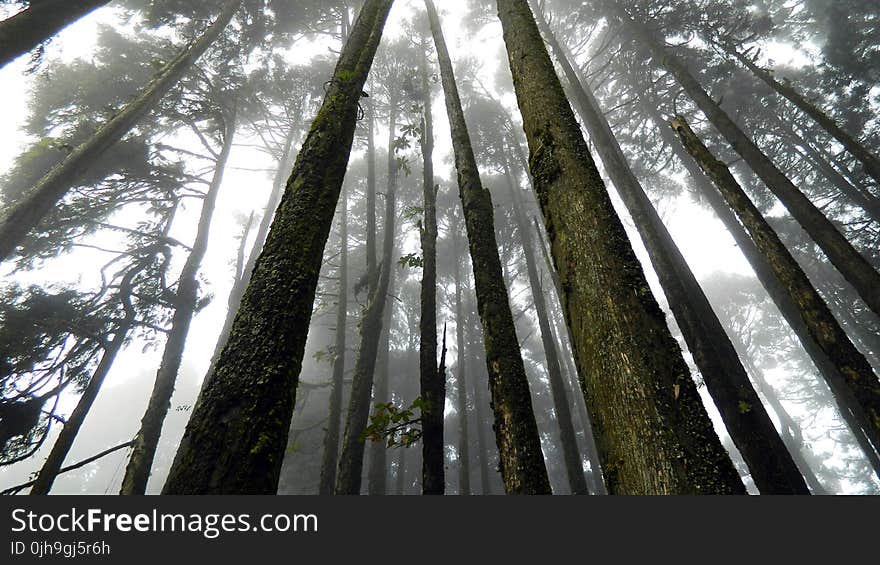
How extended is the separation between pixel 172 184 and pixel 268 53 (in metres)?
6.72

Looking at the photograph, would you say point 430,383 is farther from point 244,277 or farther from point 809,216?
point 244,277

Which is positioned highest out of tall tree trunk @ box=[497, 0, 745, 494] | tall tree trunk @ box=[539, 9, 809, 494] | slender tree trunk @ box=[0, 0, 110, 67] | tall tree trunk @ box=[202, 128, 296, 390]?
tall tree trunk @ box=[202, 128, 296, 390]

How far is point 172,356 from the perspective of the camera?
7.45 meters

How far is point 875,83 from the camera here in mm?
12406

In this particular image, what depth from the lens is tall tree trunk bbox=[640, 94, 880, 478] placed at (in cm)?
811

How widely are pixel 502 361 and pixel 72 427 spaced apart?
7.37m

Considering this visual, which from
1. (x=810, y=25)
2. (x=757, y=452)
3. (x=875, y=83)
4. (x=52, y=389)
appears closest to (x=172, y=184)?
(x=52, y=389)

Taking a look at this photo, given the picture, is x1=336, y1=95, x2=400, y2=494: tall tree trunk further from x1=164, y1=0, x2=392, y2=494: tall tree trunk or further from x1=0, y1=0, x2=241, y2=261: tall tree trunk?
x1=0, y1=0, x2=241, y2=261: tall tree trunk

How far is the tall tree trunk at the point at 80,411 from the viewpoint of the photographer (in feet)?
18.2

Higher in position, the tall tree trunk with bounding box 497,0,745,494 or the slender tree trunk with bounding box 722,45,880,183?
the slender tree trunk with bounding box 722,45,880,183

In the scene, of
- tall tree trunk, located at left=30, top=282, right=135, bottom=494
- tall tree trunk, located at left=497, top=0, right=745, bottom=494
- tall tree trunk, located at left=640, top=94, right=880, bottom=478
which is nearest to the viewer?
tall tree trunk, located at left=497, top=0, right=745, bottom=494

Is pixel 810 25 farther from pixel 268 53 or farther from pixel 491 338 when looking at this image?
pixel 491 338

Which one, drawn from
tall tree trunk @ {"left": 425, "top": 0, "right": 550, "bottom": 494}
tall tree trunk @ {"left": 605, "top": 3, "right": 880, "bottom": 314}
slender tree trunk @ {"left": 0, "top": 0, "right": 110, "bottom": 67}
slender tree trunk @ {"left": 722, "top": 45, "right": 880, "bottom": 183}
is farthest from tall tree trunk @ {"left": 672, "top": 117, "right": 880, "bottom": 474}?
slender tree trunk @ {"left": 0, "top": 0, "right": 110, "bottom": 67}

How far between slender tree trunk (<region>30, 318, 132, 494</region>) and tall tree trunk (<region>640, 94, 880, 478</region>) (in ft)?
38.2
